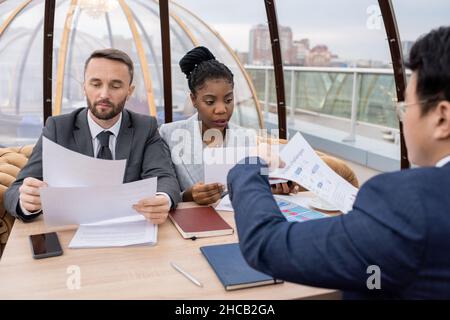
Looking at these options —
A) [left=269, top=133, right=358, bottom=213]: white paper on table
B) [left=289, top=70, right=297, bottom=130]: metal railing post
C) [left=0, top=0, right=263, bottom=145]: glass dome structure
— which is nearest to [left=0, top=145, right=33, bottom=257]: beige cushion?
[left=269, top=133, right=358, bottom=213]: white paper on table

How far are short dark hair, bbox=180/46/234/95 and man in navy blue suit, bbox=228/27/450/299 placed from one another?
4.77ft

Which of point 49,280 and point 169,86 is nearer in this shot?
point 49,280

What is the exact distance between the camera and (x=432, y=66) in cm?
84

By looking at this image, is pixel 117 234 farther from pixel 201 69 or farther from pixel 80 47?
pixel 80 47

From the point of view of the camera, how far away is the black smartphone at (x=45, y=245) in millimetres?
1317

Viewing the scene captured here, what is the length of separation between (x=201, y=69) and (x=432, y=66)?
163cm

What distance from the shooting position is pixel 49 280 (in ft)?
3.80

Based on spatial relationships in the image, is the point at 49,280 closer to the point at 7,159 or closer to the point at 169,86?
the point at 7,159

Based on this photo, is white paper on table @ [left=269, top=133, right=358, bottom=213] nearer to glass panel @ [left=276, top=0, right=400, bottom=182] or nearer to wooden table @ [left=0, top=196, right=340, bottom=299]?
wooden table @ [left=0, top=196, right=340, bottom=299]

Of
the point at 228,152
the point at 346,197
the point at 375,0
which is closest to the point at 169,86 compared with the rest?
the point at 375,0

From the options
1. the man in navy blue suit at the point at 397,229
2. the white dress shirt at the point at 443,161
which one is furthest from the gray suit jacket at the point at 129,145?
the white dress shirt at the point at 443,161

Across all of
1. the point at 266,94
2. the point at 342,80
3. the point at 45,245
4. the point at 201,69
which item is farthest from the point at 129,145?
the point at 266,94
